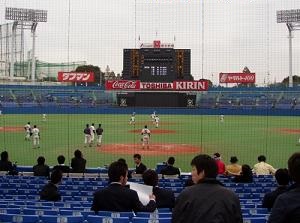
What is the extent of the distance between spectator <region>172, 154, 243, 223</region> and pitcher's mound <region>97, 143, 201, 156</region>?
16964mm

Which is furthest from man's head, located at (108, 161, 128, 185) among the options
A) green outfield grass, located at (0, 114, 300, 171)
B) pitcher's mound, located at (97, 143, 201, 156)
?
pitcher's mound, located at (97, 143, 201, 156)

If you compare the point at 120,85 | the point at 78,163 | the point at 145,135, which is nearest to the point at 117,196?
the point at 78,163

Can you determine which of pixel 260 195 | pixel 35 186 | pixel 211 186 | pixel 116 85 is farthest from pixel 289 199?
pixel 116 85

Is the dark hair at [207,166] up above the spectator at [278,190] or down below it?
above

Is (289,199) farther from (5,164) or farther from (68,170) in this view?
(5,164)

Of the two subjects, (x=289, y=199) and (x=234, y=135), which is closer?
(x=289, y=199)

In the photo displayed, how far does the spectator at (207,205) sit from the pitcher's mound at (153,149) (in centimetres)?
1696

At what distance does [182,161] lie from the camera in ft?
58.8

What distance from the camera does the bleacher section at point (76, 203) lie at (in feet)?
15.1

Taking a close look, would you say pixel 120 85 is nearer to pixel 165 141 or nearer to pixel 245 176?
pixel 165 141

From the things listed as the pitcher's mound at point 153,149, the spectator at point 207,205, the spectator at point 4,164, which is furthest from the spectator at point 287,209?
the pitcher's mound at point 153,149

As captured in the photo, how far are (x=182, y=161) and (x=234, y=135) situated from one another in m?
11.4

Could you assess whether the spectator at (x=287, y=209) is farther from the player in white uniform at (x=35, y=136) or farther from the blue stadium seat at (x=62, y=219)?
the player in white uniform at (x=35, y=136)

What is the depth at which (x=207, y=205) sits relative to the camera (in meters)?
2.85
